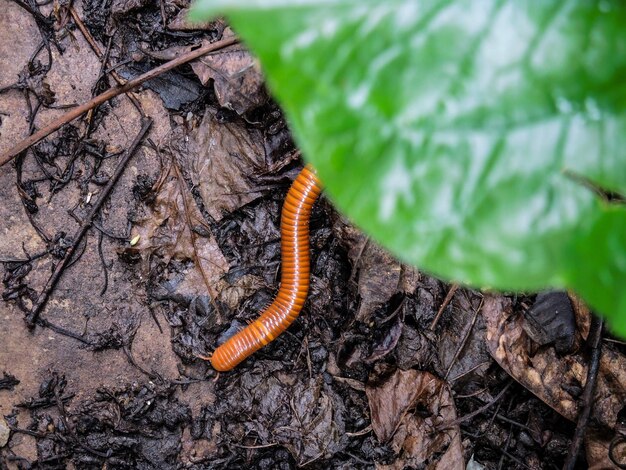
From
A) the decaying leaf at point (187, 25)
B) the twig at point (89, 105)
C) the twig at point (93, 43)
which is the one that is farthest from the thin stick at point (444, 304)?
the twig at point (93, 43)

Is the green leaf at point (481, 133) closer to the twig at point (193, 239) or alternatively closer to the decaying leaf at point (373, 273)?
the decaying leaf at point (373, 273)

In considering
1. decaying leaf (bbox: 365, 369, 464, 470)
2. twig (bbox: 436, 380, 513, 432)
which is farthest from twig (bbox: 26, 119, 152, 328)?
twig (bbox: 436, 380, 513, 432)

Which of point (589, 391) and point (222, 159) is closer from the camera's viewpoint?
point (589, 391)

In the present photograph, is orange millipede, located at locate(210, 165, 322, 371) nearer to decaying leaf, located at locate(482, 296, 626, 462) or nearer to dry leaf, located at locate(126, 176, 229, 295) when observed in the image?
dry leaf, located at locate(126, 176, 229, 295)

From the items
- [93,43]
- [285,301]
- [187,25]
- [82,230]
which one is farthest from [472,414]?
[93,43]

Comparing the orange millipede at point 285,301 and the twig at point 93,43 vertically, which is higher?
the twig at point 93,43

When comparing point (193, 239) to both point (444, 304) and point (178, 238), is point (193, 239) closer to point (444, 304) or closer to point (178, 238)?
point (178, 238)
